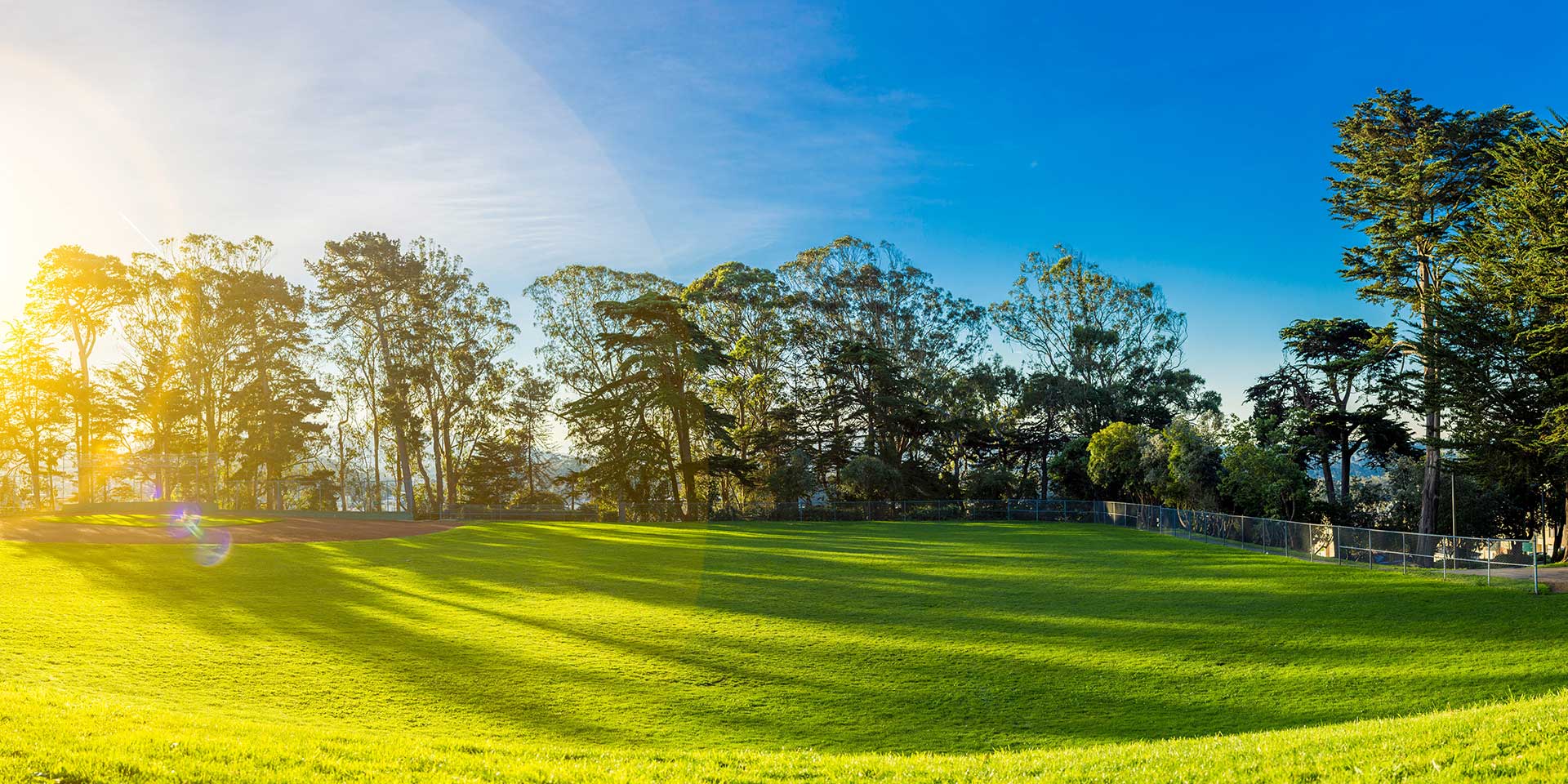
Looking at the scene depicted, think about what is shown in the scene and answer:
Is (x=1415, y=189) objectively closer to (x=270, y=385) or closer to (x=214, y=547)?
(x=214, y=547)

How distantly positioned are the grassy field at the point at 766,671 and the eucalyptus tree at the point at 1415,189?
53.0 ft

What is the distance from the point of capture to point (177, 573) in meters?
23.6

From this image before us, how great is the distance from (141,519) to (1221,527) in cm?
4749

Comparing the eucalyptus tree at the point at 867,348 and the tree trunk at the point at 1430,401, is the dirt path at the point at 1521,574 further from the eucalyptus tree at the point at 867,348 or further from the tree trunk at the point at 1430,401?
the eucalyptus tree at the point at 867,348

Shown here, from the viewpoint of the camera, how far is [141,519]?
39438 millimetres

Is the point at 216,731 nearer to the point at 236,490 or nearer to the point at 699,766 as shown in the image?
the point at 699,766

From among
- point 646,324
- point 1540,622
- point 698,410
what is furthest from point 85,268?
point 1540,622

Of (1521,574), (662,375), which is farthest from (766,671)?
(662,375)

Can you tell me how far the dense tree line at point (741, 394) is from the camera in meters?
37.1

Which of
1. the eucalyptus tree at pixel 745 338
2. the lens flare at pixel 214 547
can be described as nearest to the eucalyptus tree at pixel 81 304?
the lens flare at pixel 214 547

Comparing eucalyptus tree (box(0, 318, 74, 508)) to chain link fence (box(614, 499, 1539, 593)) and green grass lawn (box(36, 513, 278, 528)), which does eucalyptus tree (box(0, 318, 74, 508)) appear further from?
chain link fence (box(614, 499, 1539, 593))

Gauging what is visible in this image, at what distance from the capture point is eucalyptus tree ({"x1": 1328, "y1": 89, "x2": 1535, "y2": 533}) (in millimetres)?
33469

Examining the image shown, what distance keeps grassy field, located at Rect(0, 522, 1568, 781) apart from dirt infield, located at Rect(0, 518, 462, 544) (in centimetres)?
435

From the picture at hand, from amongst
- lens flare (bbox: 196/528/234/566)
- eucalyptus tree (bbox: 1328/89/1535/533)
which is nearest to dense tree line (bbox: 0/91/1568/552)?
eucalyptus tree (bbox: 1328/89/1535/533)
